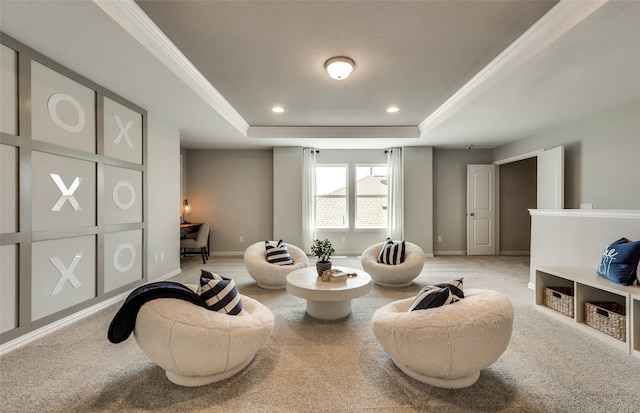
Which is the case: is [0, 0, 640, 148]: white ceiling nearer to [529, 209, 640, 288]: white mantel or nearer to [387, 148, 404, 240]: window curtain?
[529, 209, 640, 288]: white mantel

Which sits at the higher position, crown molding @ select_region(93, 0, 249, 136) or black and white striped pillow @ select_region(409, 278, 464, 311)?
crown molding @ select_region(93, 0, 249, 136)

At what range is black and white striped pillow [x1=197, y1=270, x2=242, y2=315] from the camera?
1867 mm

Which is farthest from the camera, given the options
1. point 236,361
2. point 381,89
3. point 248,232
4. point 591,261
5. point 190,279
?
point 248,232

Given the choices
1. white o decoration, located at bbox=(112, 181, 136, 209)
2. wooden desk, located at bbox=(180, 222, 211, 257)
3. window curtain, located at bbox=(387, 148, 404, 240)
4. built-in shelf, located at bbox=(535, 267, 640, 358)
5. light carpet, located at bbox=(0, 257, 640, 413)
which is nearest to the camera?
light carpet, located at bbox=(0, 257, 640, 413)

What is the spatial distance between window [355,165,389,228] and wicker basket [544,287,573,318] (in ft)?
11.3

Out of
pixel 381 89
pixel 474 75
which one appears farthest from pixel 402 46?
pixel 474 75

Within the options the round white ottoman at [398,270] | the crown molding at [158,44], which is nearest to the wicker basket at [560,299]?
the round white ottoman at [398,270]

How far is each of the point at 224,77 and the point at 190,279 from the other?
2.97 metres

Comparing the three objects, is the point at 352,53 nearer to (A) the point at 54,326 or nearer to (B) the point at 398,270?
(B) the point at 398,270

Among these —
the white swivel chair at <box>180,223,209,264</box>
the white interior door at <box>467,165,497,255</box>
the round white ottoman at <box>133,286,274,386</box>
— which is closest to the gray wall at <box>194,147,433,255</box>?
the white swivel chair at <box>180,223,209,264</box>

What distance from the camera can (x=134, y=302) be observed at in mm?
1666

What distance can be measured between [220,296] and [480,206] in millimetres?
6053

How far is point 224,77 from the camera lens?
3143 millimetres

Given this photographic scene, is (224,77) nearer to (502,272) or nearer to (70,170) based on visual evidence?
(70,170)
